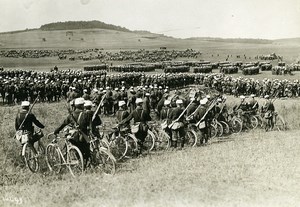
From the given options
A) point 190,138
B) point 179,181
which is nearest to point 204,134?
point 190,138

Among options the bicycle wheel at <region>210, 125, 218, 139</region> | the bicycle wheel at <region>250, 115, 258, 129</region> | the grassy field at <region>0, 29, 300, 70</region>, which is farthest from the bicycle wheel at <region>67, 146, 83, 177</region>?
the grassy field at <region>0, 29, 300, 70</region>

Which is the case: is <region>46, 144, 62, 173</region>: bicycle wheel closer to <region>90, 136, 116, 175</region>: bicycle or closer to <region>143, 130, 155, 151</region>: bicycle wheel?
<region>90, 136, 116, 175</region>: bicycle

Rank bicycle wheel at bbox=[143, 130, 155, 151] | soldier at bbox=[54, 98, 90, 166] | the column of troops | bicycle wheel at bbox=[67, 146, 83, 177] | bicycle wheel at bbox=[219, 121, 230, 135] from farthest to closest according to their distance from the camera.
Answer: the column of troops < bicycle wheel at bbox=[219, 121, 230, 135] < bicycle wheel at bbox=[143, 130, 155, 151] < soldier at bbox=[54, 98, 90, 166] < bicycle wheel at bbox=[67, 146, 83, 177]

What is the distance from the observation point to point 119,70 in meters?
53.8

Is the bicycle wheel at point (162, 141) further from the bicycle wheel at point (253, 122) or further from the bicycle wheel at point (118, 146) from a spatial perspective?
the bicycle wheel at point (253, 122)

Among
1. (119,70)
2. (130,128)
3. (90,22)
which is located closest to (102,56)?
(119,70)

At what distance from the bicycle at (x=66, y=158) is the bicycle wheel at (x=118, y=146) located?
1753mm

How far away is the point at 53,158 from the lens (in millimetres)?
10203

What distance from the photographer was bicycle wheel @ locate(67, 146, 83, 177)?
9469mm

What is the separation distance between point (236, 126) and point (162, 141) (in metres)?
4.65

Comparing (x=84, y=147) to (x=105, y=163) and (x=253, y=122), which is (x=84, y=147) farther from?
(x=253, y=122)

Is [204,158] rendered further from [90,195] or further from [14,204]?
[14,204]

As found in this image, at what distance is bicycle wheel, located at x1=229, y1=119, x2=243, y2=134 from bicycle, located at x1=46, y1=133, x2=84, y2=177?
860cm

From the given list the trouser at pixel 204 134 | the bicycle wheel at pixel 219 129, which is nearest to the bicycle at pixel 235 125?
the bicycle wheel at pixel 219 129
